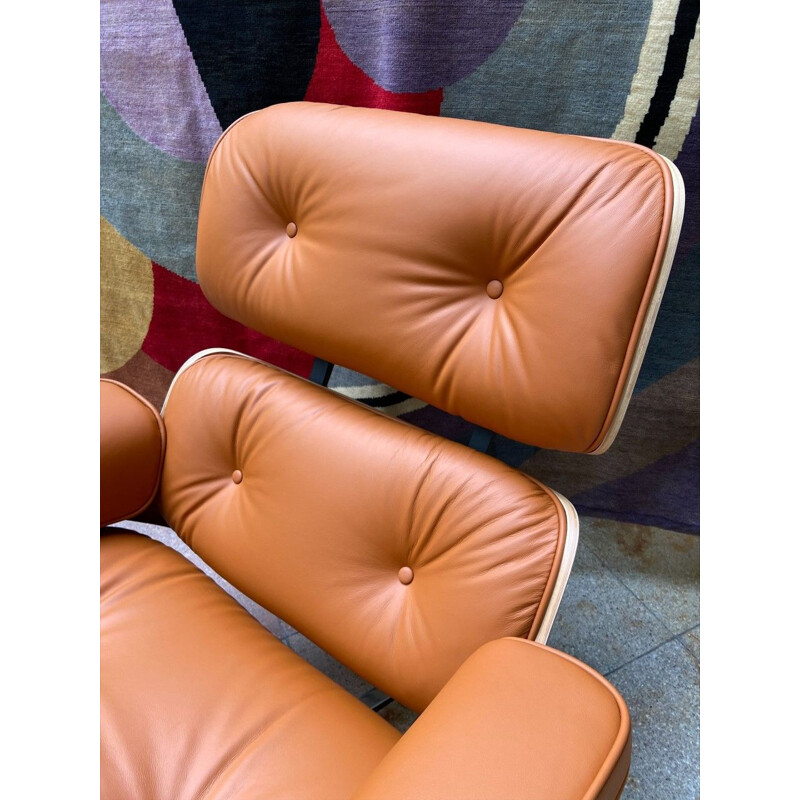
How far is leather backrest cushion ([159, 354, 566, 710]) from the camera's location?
0.63 metres

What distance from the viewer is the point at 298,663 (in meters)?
0.73

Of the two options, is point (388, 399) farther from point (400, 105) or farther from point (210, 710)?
point (210, 710)

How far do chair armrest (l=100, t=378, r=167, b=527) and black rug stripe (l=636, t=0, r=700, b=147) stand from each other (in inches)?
28.9

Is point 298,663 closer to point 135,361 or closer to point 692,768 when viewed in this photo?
point 692,768

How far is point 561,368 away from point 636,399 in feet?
1.73

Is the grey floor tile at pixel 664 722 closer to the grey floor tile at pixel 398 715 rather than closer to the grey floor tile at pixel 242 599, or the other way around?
the grey floor tile at pixel 398 715

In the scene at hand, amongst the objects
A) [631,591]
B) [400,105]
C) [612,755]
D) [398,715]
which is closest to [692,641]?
[631,591]

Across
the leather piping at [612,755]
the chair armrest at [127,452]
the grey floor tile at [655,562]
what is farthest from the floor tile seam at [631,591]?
the chair armrest at [127,452]

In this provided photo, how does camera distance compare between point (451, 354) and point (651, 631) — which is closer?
point (451, 354)

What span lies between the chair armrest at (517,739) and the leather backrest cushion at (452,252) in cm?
20

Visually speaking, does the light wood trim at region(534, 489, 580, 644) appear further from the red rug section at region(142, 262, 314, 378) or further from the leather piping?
the red rug section at region(142, 262, 314, 378)

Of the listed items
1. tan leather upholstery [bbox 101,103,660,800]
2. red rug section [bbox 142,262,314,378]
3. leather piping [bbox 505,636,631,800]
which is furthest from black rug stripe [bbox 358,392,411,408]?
leather piping [bbox 505,636,631,800]

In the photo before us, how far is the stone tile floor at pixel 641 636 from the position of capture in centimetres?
94
